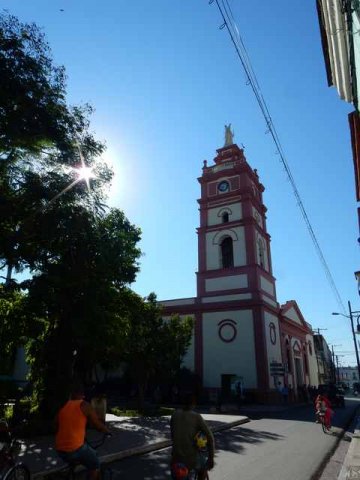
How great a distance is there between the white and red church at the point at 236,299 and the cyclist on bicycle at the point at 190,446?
23582 millimetres

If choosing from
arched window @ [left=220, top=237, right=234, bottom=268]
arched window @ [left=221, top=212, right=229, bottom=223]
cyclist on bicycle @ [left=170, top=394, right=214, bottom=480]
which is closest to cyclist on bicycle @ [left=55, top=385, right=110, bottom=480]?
cyclist on bicycle @ [left=170, top=394, right=214, bottom=480]

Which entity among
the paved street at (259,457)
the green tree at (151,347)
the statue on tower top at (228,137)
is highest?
the statue on tower top at (228,137)

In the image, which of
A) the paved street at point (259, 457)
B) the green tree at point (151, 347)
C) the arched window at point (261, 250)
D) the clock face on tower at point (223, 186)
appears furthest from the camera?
the clock face on tower at point (223, 186)

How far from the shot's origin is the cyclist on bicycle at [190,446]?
14.3 feet

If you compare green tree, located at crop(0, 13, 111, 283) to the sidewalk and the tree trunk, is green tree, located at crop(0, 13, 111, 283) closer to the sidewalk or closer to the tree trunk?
the tree trunk

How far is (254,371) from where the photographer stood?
2714cm

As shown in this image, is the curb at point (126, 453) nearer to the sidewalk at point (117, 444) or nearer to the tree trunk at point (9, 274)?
the sidewalk at point (117, 444)

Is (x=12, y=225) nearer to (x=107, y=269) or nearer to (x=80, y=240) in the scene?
(x=80, y=240)

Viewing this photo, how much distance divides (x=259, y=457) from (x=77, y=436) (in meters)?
6.32

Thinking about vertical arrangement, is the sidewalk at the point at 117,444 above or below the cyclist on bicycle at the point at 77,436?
below

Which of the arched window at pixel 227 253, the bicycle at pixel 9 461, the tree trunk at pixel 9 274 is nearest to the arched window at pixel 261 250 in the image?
the arched window at pixel 227 253

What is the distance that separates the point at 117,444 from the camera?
1060cm

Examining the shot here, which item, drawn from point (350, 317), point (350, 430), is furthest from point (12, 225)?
point (350, 317)

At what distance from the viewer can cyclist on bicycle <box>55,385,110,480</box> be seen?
192 inches
